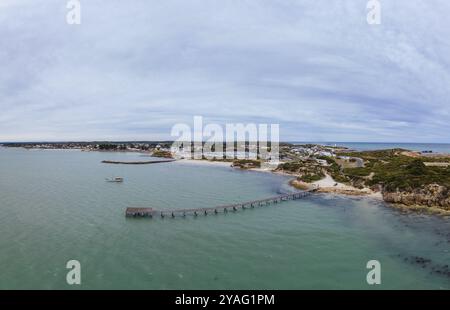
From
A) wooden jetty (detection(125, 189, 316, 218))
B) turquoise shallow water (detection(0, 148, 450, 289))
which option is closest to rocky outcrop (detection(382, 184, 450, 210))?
turquoise shallow water (detection(0, 148, 450, 289))

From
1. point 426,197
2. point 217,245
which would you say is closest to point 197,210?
point 217,245

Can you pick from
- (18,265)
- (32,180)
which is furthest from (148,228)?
(32,180)

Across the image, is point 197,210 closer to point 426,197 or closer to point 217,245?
point 217,245

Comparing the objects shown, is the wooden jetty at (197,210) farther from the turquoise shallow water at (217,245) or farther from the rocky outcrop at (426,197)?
the rocky outcrop at (426,197)

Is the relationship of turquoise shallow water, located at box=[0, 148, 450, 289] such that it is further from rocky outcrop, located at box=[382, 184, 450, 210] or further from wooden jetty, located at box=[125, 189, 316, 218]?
rocky outcrop, located at box=[382, 184, 450, 210]

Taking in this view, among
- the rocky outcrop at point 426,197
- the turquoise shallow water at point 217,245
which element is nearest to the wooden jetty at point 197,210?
the turquoise shallow water at point 217,245
